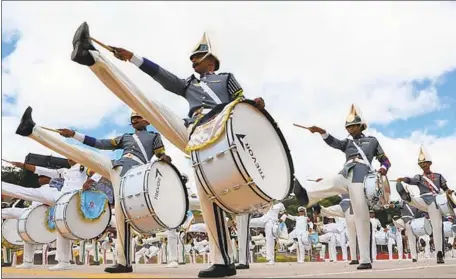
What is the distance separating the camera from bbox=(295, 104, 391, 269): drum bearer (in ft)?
23.6

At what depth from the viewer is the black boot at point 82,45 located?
4.68 m

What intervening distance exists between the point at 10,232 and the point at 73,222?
5.80 meters

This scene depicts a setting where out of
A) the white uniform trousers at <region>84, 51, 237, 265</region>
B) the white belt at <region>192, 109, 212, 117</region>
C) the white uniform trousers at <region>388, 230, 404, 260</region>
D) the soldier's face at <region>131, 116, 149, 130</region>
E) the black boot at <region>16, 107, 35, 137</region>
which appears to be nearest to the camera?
the white uniform trousers at <region>84, 51, 237, 265</region>

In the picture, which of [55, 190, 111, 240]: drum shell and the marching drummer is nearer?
the marching drummer

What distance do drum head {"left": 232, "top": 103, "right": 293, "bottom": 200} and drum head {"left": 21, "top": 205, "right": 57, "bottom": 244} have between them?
741 centimetres

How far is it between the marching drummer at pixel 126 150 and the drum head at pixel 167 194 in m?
0.22

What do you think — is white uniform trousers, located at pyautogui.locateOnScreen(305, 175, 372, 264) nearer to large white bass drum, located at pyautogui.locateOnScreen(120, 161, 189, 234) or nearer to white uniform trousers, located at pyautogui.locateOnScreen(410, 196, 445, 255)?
large white bass drum, located at pyautogui.locateOnScreen(120, 161, 189, 234)

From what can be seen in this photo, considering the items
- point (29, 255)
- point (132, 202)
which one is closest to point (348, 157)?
point (132, 202)

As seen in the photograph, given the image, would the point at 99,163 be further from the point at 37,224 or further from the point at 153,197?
the point at 37,224

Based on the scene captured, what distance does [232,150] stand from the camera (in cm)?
451

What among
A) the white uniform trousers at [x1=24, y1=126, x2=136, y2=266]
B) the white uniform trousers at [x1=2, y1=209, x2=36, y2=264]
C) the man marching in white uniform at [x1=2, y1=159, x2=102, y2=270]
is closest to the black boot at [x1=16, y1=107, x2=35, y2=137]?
the white uniform trousers at [x1=24, y1=126, x2=136, y2=266]

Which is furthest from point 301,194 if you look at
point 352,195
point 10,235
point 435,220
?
point 10,235

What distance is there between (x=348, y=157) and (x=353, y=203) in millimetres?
667

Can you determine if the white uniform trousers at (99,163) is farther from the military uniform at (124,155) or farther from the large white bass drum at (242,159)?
the large white bass drum at (242,159)
